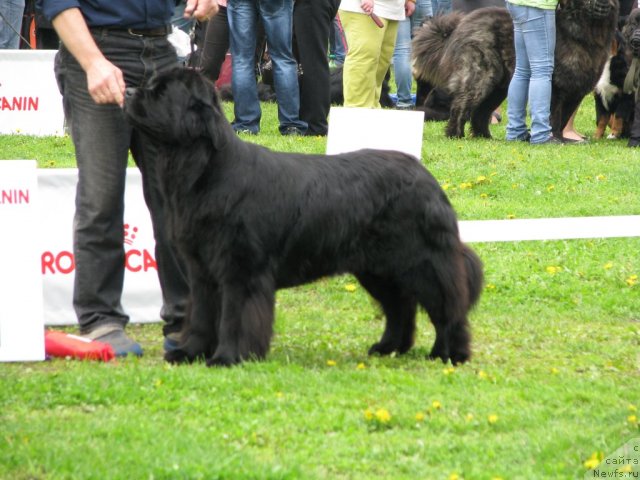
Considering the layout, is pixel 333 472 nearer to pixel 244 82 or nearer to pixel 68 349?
pixel 68 349

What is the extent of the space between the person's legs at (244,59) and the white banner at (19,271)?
5.99m

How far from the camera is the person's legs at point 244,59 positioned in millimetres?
10773

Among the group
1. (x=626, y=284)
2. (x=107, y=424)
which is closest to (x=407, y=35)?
(x=626, y=284)

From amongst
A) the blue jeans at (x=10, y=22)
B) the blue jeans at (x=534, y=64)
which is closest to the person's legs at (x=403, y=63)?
the blue jeans at (x=534, y=64)

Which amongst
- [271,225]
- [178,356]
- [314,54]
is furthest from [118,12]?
[314,54]

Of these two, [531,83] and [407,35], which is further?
[407,35]

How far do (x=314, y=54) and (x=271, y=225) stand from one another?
22.1ft

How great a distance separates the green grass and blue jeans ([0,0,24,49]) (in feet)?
23.0

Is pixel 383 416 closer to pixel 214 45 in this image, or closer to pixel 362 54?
pixel 362 54

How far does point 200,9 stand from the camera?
Result: 16.7ft

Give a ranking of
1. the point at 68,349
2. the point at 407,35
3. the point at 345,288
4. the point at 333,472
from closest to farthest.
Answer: the point at 333,472 → the point at 68,349 → the point at 345,288 → the point at 407,35

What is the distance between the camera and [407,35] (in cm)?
1420

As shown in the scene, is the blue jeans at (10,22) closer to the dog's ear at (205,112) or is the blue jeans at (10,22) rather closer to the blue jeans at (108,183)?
the blue jeans at (108,183)

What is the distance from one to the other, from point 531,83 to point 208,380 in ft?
25.2
